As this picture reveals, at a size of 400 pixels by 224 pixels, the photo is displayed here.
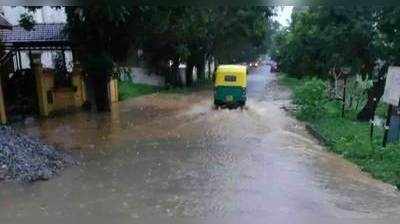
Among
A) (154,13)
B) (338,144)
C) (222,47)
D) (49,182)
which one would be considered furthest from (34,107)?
(222,47)

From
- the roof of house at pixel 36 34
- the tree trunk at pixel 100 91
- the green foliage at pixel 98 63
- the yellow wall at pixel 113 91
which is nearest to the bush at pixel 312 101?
the green foliage at pixel 98 63

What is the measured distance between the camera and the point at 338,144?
15.9 meters

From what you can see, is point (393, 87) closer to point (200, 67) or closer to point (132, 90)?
point (132, 90)

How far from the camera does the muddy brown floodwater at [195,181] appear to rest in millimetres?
9711

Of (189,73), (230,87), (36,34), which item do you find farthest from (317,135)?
(189,73)

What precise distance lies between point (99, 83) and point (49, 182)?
12210 millimetres

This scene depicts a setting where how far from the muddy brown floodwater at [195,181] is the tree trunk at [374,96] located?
2.67 m

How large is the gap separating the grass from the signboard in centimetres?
123

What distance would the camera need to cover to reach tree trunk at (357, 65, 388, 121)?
19.3 metres

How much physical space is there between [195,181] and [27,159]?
4063 mm

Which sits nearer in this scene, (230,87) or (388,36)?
(388,36)

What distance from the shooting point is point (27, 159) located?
41.5 ft

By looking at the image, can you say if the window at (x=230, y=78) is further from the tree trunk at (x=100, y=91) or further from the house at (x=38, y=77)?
the house at (x=38, y=77)

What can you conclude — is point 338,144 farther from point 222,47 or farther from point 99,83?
point 222,47
